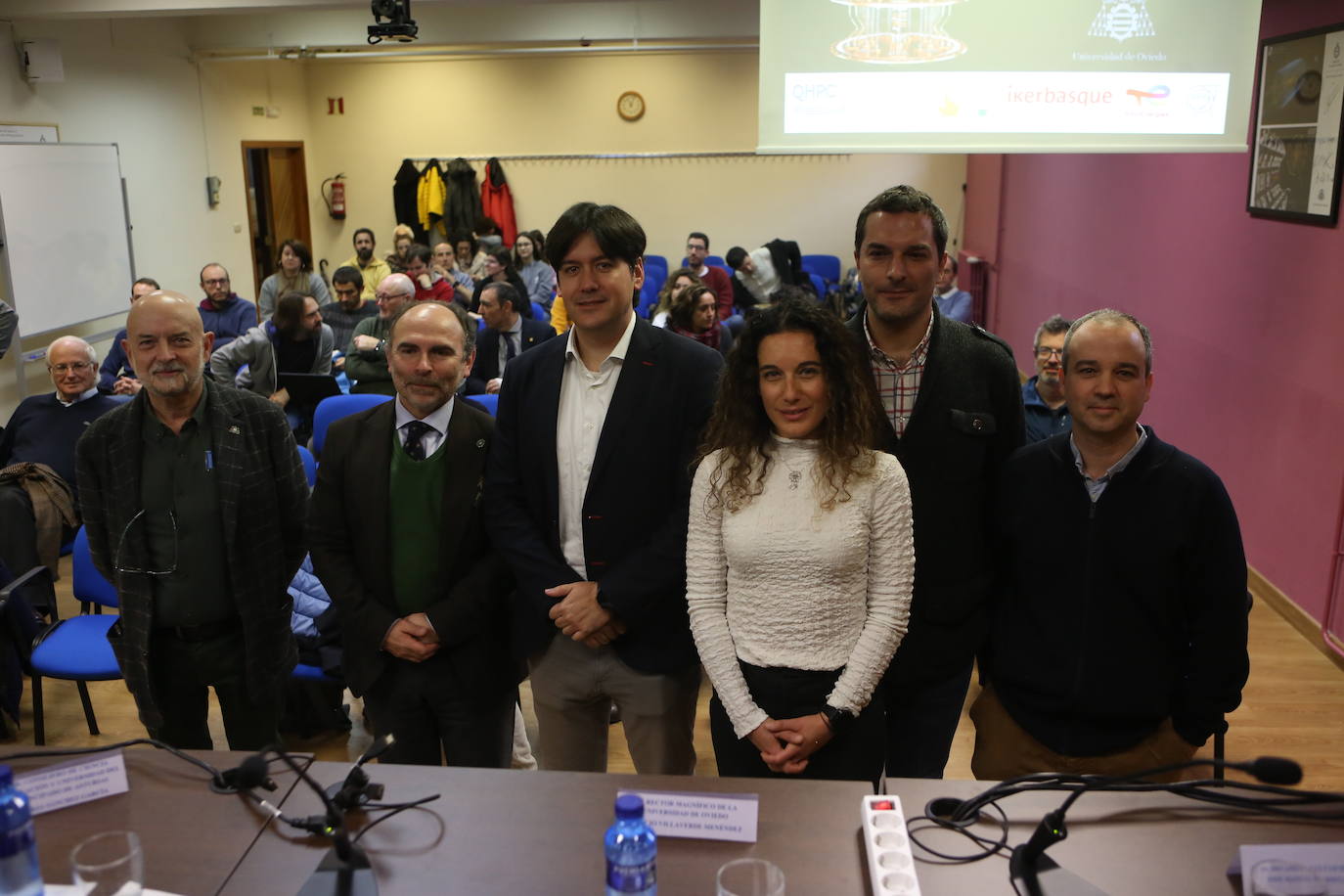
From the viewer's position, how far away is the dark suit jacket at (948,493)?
6.50ft

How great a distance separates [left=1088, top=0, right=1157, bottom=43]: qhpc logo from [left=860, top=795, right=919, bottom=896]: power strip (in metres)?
3.68

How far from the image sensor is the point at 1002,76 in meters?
4.23

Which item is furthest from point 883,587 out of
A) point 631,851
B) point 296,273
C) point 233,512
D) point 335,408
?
Answer: point 296,273

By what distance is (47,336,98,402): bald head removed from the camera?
176 inches

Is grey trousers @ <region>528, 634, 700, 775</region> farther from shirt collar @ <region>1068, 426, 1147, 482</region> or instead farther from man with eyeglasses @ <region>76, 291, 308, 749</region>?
shirt collar @ <region>1068, 426, 1147, 482</region>

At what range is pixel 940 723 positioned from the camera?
204cm

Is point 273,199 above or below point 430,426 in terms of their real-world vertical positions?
above

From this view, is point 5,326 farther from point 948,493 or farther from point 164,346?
point 948,493

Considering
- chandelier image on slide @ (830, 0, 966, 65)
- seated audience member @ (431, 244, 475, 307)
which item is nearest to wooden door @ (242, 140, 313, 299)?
seated audience member @ (431, 244, 475, 307)

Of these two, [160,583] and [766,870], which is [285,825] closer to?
[766,870]

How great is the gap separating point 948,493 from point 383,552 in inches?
45.6

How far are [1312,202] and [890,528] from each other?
10.7 ft

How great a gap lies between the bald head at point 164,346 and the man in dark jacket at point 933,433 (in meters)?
1.44

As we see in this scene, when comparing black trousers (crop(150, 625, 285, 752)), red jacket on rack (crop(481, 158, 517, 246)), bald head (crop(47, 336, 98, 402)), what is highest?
red jacket on rack (crop(481, 158, 517, 246))
